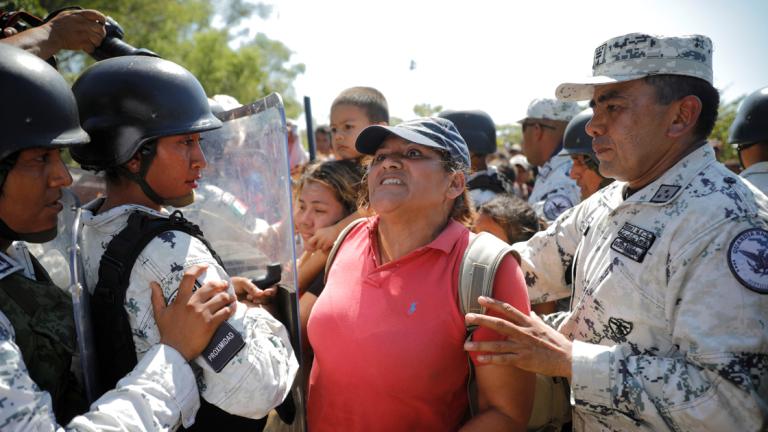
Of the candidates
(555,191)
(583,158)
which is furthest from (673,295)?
(555,191)

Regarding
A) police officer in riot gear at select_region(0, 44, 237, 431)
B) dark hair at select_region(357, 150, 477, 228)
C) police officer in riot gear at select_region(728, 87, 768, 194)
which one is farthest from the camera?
police officer in riot gear at select_region(728, 87, 768, 194)

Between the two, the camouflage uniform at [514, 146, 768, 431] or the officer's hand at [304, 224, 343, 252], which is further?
the officer's hand at [304, 224, 343, 252]


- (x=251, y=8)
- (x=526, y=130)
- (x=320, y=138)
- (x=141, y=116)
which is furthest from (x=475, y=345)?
(x=251, y=8)

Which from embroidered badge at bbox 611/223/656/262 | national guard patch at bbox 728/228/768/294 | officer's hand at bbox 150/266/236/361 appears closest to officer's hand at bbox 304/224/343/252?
officer's hand at bbox 150/266/236/361

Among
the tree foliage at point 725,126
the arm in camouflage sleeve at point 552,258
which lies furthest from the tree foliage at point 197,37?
the tree foliage at point 725,126

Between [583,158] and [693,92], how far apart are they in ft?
6.96

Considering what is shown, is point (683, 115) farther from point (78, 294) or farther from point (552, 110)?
point (552, 110)

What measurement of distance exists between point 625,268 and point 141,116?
1892 mm

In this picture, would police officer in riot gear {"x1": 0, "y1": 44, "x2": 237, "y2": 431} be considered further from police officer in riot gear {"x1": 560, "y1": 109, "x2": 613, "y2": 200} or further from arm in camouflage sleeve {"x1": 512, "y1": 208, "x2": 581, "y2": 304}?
police officer in riot gear {"x1": 560, "y1": 109, "x2": 613, "y2": 200}

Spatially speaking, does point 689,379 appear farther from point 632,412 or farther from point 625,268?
point 625,268

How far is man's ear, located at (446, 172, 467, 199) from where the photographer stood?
93.8 inches

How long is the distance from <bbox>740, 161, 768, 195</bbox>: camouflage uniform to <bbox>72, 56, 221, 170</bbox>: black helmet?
135 inches

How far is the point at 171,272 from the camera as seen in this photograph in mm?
1743

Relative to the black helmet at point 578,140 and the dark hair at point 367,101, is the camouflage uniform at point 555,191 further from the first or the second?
the dark hair at point 367,101
